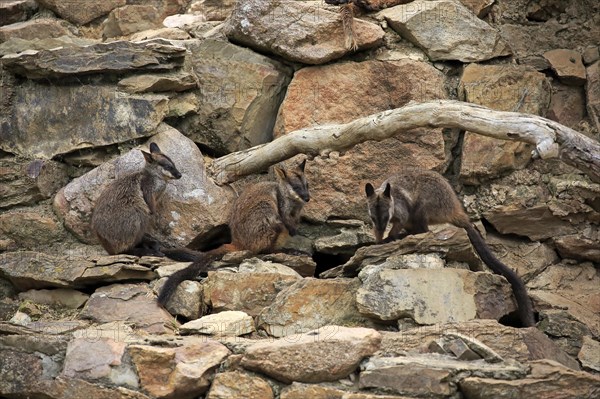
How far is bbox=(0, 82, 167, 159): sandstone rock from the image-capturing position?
13.7 metres

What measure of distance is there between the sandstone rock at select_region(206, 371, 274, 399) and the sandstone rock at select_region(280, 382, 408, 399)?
0.19 meters

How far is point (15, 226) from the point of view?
43.4 feet

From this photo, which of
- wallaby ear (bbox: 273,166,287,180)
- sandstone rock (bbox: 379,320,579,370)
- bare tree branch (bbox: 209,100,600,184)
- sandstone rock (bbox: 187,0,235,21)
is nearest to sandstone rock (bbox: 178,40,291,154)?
bare tree branch (bbox: 209,100,600,184)

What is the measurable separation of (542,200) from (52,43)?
679cm

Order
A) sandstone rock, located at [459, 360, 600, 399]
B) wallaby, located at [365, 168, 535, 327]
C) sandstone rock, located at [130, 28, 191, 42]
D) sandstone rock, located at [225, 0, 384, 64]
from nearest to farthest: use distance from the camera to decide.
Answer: sandstone rock, located at [459, 360, 600, 399]
wallaby, located at [365, 168, 535, 327]
sandstone rock, located at [225, 0, 384, 64]
sandstone rock, located at [130, 28, 191, 42]

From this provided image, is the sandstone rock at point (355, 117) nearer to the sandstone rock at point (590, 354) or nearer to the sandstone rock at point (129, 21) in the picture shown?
the sandstone rock at point (129, 21)

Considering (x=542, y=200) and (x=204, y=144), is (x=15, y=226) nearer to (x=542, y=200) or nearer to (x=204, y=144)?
(x=204, y=144)

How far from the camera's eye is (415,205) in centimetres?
1270

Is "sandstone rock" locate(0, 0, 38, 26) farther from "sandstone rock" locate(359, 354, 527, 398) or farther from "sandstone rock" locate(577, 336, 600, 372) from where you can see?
"sandstone rock" locate(577, 336, 600, 372)

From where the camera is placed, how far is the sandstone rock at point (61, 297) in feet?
39.5

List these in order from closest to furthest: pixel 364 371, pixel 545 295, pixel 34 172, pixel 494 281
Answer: pixel 364 371 < pixel 494 281 < pixel 545 295 < pixel 34 172

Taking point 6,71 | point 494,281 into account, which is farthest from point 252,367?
point 6,71

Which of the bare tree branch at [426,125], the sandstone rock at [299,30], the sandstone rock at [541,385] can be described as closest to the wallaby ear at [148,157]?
the bare tree branch at [426,125]

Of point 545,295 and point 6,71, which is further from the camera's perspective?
point 6,71
